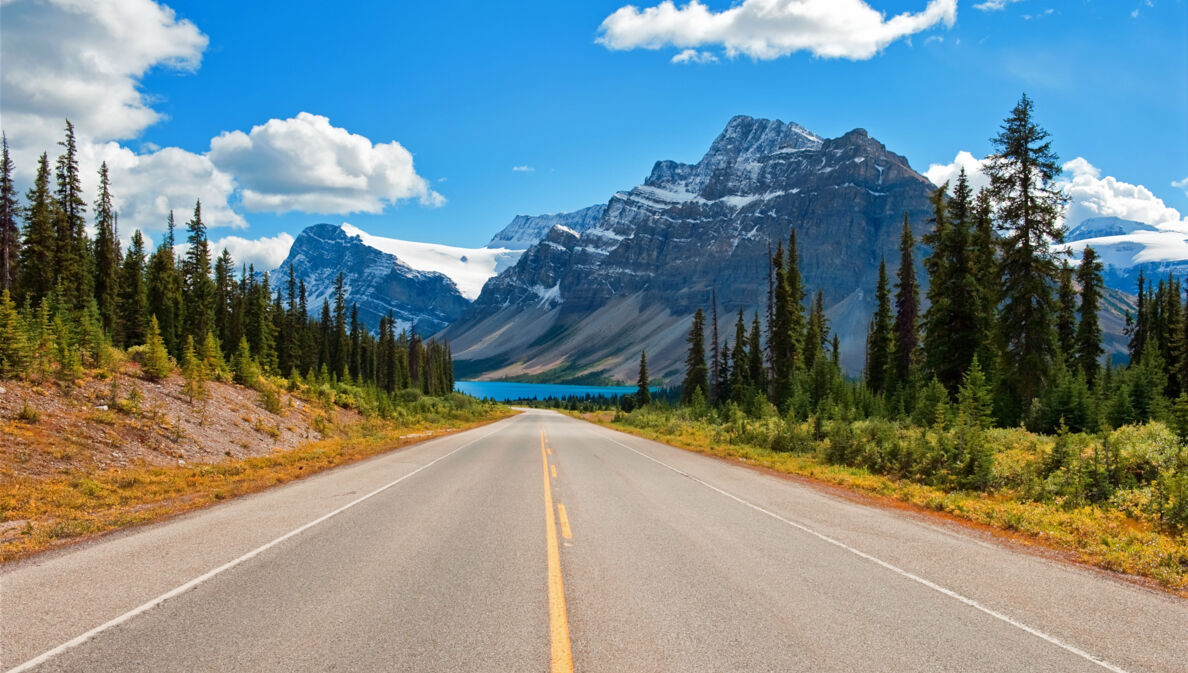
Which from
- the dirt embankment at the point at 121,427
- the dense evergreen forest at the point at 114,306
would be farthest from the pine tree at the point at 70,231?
the dirt embankment at the point at 121,427

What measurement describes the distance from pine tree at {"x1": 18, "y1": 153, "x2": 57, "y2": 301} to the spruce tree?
8685mm

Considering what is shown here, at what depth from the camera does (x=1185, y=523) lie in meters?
9.88

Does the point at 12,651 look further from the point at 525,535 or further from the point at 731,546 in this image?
the point at 731,546

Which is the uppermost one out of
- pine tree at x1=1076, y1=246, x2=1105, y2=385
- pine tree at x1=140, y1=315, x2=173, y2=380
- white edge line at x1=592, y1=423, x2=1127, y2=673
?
pine tree at x1=1076, y1=246, x2=1105, y2=385

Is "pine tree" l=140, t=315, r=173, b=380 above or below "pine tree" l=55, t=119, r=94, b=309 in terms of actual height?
below

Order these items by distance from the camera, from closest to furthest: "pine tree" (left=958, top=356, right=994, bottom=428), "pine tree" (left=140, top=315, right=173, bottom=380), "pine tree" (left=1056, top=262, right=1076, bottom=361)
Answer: "pine tree" (left=958, top=356, right=994, bottom=428)
"pine tree" (left=140, top=315, right=173, bottom=380)
"pine tree" (left=1056, top=262, right=1076, bottom=361)

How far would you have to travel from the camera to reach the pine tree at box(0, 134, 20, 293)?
3850 centimetres

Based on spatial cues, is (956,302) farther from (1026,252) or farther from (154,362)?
(154,362)

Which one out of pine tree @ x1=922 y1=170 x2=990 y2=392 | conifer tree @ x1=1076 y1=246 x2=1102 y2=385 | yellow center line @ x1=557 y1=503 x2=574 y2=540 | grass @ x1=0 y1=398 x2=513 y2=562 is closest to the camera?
grass @ x1=0 y1=398 x2=513 y2=562

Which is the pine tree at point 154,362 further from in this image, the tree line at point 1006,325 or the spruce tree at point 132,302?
the spruce tree at point 132,302

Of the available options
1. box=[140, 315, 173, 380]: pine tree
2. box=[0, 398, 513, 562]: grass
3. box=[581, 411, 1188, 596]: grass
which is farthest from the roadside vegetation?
box=[140, 315, 173, 380]: pine tree

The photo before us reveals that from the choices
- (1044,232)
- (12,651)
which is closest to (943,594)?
(12,651)

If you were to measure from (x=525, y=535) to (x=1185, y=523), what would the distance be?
33.4 feet

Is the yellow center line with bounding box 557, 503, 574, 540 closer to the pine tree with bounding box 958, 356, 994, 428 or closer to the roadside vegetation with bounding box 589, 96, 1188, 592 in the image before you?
the roadside vegetation with bounding box 589, 96, 1188, 592
